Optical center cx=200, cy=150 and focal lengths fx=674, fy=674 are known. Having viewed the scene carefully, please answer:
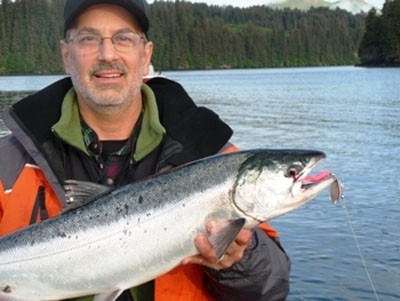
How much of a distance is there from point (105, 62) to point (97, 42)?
0.20 meters

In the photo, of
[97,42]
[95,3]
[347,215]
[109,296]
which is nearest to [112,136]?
[97,42]

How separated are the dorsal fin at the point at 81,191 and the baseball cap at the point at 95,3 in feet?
4.16

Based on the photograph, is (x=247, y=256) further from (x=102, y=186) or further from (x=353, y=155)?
(x=353, y=155)

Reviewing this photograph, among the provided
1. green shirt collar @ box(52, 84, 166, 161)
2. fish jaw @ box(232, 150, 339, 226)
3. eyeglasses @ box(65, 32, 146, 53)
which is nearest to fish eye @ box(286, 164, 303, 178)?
fish jaw @ box(232, 150, 339, 226)

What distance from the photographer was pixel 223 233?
3756 mm

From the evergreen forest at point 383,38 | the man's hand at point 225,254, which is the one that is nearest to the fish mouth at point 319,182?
the man's hand at point 225,254

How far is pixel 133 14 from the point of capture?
4738mm

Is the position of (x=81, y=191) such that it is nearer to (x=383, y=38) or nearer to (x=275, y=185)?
(x=275, y=185)

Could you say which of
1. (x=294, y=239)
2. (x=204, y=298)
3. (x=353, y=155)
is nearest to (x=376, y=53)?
(x=353, y=155)

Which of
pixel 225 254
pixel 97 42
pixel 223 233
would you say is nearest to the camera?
pixel 223 233

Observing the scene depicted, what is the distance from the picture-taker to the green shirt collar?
446cm

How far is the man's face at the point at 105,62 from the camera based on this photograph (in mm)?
4500

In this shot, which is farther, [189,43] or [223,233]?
[189,43]

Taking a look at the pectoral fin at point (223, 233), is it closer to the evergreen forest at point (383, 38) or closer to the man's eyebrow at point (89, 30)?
the man's eyebrow at point (89, 30)
